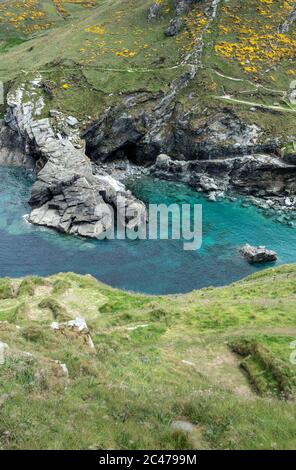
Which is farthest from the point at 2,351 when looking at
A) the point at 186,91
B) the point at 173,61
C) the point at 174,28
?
the point at 174,28

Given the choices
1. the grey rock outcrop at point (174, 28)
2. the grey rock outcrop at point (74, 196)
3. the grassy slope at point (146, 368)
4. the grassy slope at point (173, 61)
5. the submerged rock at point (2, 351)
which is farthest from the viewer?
the grey rock outcrop at point (174, 28)

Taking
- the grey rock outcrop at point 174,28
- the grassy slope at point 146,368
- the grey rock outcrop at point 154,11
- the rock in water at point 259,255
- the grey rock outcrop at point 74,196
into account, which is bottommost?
the rock in water at point 259,255


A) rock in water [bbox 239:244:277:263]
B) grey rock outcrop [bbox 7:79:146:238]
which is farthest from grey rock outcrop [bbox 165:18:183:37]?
rock in water [bbox 239:244:277:263]

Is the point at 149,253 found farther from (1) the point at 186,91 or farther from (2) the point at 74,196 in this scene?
(1) the point at 186,91

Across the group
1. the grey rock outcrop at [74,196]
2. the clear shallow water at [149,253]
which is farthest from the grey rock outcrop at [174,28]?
the clear shallow water at [149,253]

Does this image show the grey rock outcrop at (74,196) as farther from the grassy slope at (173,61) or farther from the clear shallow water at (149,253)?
the grassy slope at (173,61)

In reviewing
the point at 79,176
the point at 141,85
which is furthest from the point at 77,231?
the point at 141,85
